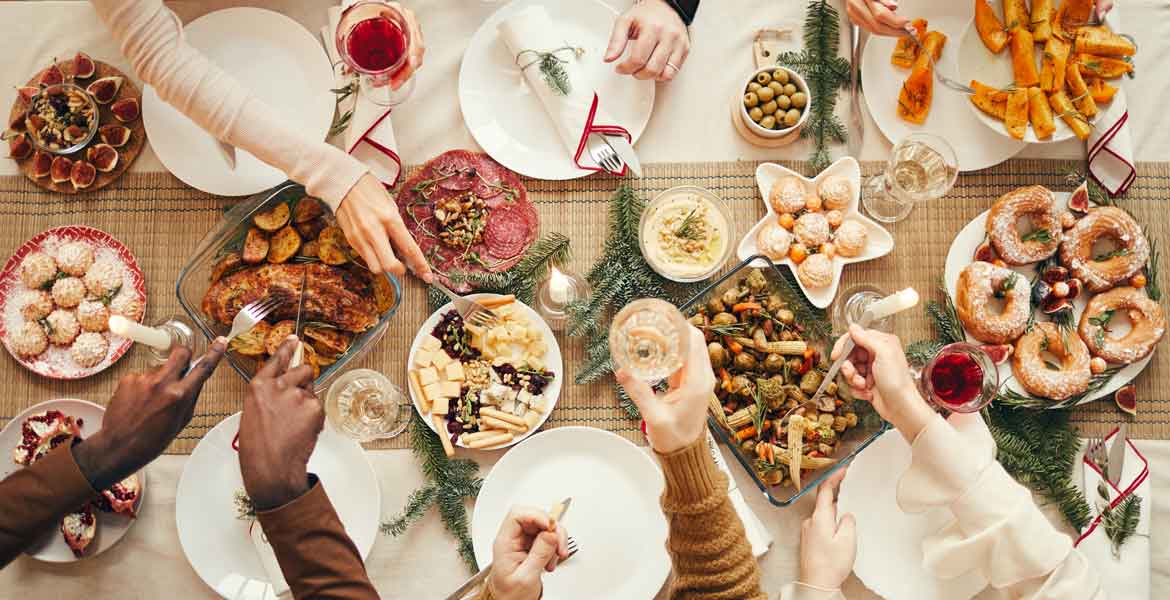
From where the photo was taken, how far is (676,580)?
1.46m

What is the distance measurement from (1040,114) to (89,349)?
7.47 ft

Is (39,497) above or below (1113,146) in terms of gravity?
below

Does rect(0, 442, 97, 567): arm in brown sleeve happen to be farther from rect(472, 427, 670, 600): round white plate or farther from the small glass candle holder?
the small glass candle holder

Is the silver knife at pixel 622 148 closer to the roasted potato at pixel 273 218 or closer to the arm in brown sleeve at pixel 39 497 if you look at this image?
the roasted potato at pixel 273 218

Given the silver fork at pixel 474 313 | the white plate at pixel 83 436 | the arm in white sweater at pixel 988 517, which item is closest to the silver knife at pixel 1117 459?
the arm in white sweater at pixel 988 517

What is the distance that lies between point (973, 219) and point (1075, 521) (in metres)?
0.74

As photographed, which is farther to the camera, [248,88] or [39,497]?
[248,88]

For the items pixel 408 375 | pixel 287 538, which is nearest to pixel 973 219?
pixel 408 375

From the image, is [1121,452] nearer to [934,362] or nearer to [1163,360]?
[1163,360]

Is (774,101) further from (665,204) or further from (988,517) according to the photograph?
(988,517)

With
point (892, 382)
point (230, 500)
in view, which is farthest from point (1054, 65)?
point (230, 500)

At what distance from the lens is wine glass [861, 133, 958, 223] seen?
171cm

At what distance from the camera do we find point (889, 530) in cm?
173

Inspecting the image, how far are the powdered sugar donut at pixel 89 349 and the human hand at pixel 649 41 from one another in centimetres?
137
